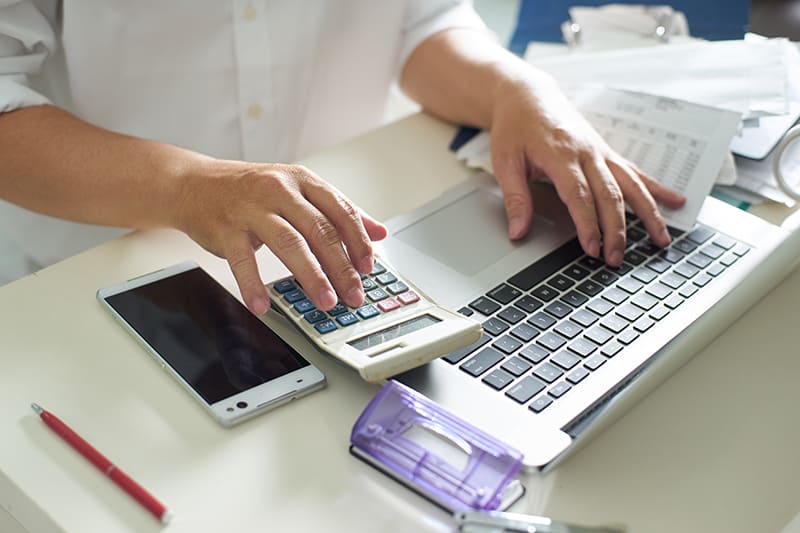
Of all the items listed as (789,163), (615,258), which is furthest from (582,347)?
(789,163)

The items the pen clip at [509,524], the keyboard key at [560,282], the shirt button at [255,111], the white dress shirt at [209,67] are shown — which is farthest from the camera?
the shirt button at [255,111]

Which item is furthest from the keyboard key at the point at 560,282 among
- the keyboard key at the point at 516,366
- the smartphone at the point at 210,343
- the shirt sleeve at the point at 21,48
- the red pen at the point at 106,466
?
the shirt sleeve at the point at 21,48

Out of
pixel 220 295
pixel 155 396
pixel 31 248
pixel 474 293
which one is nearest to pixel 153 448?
pixel 155 396

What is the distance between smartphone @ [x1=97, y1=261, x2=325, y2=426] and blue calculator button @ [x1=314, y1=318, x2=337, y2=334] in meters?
0.03

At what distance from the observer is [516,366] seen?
0.55m

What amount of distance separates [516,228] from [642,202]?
4.5 inches

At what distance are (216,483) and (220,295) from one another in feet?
0.58

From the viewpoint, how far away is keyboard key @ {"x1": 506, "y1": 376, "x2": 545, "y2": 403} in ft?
1.73

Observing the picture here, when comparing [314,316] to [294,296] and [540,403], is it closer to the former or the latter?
[294,296]

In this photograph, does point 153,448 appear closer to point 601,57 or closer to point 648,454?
point 648,454

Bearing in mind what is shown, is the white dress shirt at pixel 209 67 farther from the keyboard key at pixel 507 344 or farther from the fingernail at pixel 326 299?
the keyboard key at pixel 507 344

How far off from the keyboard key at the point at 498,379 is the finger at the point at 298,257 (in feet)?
0.37

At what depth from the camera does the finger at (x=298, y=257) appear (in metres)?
0.55

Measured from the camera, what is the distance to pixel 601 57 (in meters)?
0.94
